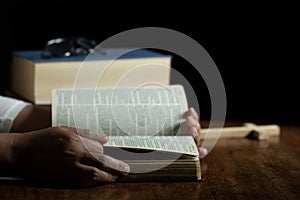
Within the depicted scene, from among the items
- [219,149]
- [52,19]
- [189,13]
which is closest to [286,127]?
[219,149]

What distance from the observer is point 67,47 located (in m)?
1.32

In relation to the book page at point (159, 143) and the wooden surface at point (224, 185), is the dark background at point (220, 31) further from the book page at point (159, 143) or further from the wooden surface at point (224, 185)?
the book page at point (159, 143)

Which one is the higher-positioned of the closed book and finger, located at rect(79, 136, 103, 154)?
the closed book

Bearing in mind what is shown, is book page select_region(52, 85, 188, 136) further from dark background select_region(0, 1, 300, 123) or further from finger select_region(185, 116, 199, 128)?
dark background select_region(0, 1, 300, 123)

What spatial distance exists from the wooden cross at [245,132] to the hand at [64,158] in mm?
386

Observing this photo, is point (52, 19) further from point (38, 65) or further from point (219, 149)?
Answer: point (219, 149)

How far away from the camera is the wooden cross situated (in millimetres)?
1225

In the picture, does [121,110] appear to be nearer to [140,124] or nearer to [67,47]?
[140,124]

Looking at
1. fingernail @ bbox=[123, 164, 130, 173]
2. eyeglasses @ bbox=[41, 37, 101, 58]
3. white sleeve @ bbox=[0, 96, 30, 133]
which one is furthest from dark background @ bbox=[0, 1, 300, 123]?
fingernail @ bbox=[123, 164, 130, 173]

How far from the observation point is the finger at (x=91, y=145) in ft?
2.78

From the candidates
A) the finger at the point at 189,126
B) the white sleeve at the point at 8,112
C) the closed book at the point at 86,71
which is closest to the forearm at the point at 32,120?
the white sleeve at the point at 8,112

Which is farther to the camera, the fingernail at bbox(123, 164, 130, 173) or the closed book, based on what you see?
the closed book

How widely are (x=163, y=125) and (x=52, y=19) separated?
58 centimetres

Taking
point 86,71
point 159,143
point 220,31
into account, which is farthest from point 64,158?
point 220,31
